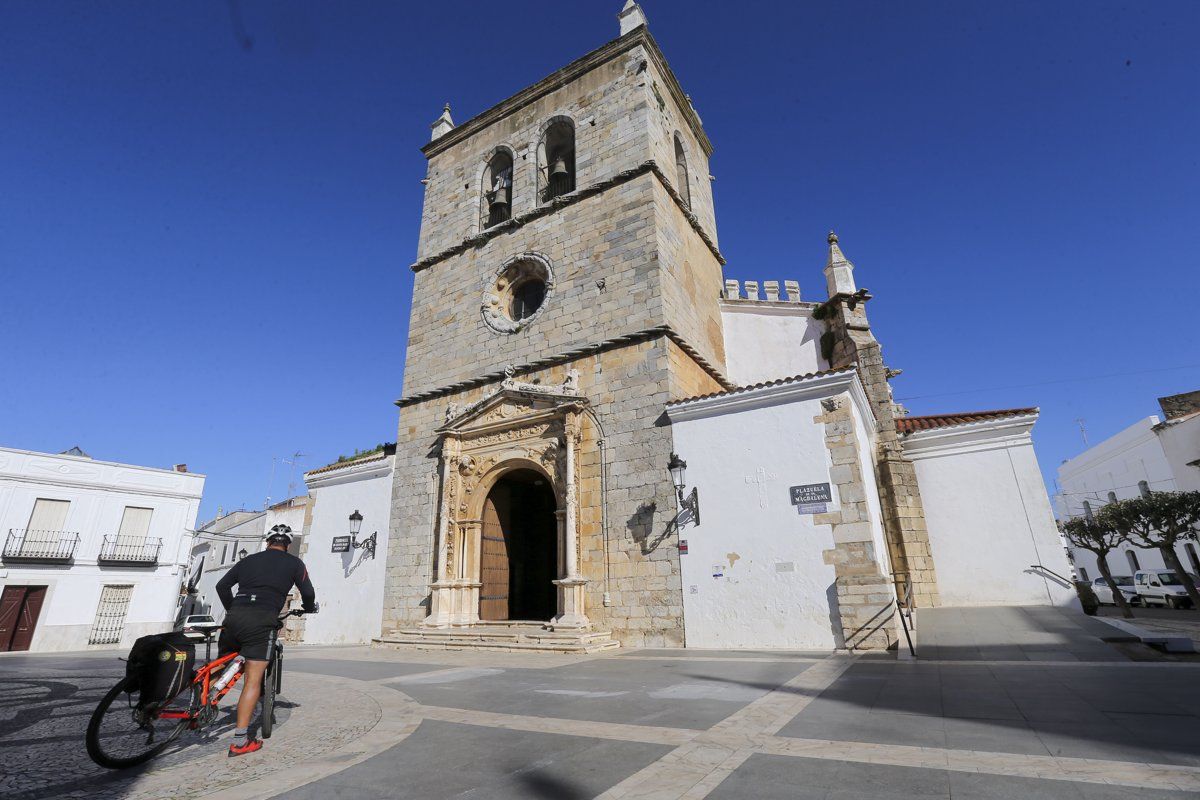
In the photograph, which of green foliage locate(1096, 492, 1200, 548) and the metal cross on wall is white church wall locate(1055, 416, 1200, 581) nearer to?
green foliage locate(1096, 492, 1200, 548)

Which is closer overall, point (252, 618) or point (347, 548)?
point (252, 618)

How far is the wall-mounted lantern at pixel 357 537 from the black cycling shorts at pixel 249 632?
10.3 m

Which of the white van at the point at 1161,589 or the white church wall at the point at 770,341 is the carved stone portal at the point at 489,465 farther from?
the white van at the point at 1161,589

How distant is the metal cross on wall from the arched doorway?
5271 mm

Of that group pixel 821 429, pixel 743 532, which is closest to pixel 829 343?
pixel 821 429

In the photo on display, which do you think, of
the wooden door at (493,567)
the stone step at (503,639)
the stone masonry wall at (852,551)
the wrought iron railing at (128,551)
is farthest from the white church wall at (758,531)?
the wrought iron railing at (128,551)

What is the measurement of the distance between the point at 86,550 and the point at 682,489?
21023 mm

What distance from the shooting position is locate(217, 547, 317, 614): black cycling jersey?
11.9 feet

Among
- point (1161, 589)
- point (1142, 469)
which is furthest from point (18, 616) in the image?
point (1142, 469)

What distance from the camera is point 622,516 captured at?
10266mm

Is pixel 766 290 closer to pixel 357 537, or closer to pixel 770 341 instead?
pixel 770 341

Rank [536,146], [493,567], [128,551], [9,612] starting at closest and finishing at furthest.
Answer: [493,567]
[536,146]
[9,612]
[128,551]

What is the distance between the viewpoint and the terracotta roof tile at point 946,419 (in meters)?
11.6

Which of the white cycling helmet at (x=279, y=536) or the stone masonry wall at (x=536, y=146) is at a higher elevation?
the stone masonry wall at (x=536, y=146)
